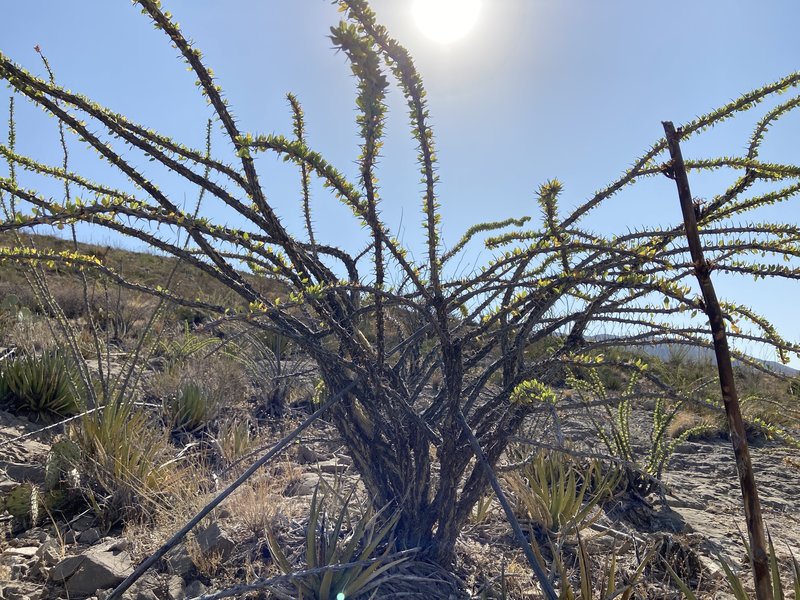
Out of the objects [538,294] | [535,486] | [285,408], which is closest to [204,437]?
[285,408]

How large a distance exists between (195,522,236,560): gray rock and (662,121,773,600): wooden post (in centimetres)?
215

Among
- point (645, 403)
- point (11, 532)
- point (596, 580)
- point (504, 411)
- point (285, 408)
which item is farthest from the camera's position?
point (645, 403)

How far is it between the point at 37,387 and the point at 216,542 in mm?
3069

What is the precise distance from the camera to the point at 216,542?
8.54ft

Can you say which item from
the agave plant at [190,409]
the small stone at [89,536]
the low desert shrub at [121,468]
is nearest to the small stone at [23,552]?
the small stone at [89,536]

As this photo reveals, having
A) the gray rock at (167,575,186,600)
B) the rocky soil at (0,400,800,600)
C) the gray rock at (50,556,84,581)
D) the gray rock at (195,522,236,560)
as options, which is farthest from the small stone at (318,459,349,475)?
the gray rock at (50,556,84,581)

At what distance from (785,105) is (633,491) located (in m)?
2.97

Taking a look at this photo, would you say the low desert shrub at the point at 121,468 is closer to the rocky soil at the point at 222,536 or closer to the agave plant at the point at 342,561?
the rocky soil at the point at 222,536

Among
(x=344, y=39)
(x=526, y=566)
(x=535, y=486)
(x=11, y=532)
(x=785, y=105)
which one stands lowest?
(x=11, y=532)

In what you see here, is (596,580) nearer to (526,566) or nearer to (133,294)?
(526,566)

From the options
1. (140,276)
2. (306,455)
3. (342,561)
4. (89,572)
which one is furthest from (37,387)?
(140,276)

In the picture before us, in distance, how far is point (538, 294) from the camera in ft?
6.31

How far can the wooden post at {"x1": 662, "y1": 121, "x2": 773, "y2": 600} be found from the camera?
119 centimetres

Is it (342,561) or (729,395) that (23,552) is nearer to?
(342,561)
